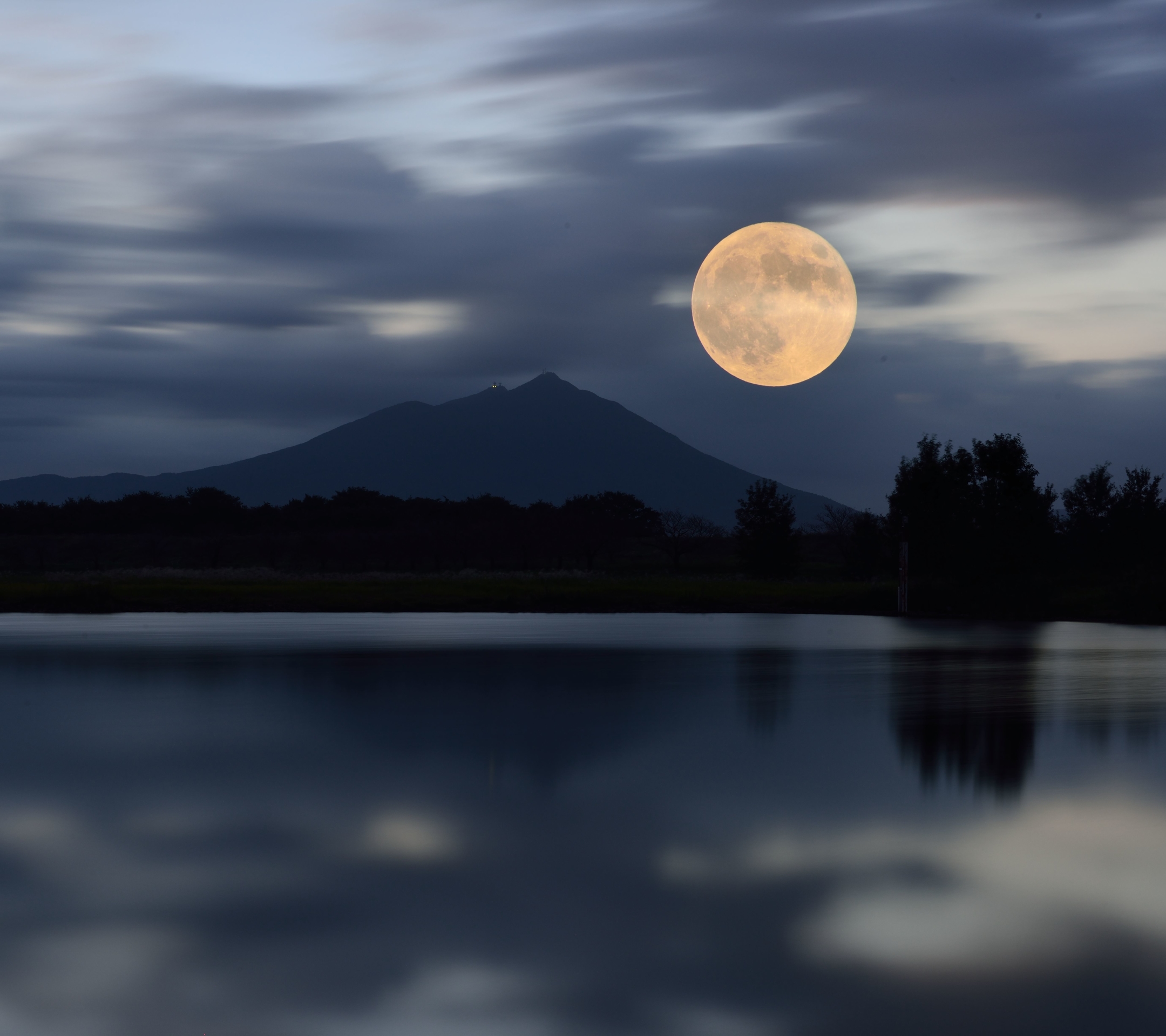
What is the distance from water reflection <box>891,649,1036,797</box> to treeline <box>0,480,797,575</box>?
249ft

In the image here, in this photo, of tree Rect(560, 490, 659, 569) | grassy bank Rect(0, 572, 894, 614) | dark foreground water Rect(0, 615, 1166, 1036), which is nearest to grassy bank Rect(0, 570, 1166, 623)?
grassy bank Rect(0, 572, 894, 614)

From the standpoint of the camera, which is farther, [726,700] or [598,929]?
[726,700]

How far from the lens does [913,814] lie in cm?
1098

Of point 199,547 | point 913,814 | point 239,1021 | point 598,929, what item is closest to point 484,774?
point 913,814

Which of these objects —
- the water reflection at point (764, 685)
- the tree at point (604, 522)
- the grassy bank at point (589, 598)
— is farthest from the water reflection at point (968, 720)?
the tree at point (604, 522)

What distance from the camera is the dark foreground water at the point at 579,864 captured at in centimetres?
627

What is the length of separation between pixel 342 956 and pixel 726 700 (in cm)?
1377

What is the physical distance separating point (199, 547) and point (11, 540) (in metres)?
18.7

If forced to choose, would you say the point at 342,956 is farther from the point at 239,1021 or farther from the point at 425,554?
the point at 425,554

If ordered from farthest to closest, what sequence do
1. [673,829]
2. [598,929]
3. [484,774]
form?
[484,774]
[673,829]
[598,929]

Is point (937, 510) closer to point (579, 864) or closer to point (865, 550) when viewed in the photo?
point (865, 550)

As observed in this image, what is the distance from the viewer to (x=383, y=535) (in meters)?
129

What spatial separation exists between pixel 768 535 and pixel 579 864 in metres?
95.1

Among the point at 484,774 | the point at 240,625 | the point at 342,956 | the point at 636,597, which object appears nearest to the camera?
the point at 342,956
